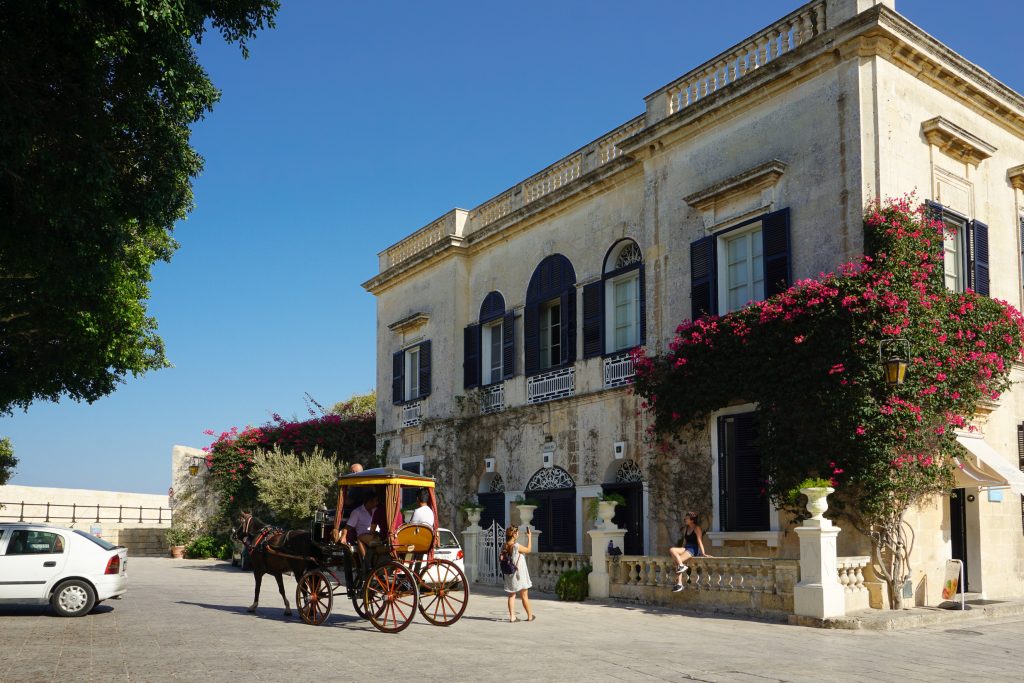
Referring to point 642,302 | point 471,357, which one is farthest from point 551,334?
point 642,302

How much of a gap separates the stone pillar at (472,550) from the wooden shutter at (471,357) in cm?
420

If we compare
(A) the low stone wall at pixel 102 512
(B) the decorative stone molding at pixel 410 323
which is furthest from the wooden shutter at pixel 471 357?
(A) the low stone wall at pixel 102 512

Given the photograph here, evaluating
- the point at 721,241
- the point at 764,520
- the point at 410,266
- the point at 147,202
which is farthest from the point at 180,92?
the point at 410,266

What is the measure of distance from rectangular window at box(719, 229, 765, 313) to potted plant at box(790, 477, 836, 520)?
13.2 feet

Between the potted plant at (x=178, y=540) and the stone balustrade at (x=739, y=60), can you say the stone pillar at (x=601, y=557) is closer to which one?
the stone balustrade at (x=739, y=60)

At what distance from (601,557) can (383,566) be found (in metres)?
6.01

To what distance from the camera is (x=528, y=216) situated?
23484 millimetres

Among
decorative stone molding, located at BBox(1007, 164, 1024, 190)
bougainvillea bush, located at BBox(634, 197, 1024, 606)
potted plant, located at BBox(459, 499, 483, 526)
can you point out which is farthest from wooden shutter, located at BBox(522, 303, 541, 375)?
decorative stone molding, located at BBox(1007, 164, 1024, 190)

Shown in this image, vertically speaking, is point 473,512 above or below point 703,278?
below

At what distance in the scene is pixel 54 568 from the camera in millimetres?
14359

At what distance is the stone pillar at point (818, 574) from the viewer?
525 inches

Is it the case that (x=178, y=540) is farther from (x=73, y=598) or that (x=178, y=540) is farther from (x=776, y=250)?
(x=776, y=250)

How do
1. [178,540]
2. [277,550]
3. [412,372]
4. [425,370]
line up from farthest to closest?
[178,540] < [412,372] < [425,370] < [277,550]

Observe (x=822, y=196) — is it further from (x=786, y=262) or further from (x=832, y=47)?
(x=832, y=47)
